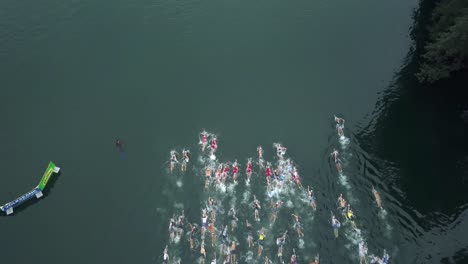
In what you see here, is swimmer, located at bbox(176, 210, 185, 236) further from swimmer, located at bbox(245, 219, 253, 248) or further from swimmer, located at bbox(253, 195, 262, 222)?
swimmer, located at bbox(253, 195, 262, 222)

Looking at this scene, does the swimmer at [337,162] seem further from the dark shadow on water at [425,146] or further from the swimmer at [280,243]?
the swimmer at [280,243]

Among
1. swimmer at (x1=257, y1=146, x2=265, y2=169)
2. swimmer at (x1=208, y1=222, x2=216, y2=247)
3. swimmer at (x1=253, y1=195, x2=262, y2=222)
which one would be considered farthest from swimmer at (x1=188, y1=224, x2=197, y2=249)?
swimmer at (x1=257, y1=146, x2=265, y2=169)

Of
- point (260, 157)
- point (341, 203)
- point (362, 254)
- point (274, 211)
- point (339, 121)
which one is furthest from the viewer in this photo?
point (339, 121)

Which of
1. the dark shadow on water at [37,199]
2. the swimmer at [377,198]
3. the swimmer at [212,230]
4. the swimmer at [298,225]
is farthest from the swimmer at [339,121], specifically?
the dark shadow on water at [37,199]

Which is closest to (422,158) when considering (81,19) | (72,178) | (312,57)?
(312,57)

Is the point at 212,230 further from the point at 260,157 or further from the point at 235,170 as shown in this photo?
the point at 260,157

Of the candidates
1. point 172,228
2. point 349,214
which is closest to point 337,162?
point 349,214
